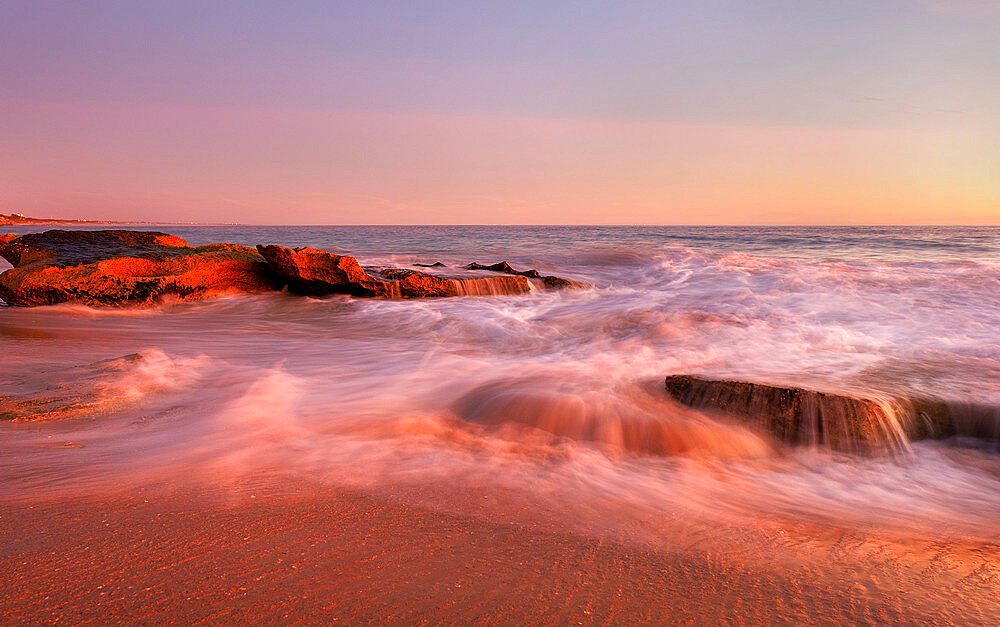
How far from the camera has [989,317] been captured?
325 inches

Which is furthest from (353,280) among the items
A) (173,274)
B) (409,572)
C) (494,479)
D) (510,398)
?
(409,572)

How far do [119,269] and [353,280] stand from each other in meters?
3.52

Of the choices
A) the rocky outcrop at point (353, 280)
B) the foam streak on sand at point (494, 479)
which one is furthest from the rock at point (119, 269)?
the foam streak on sand at point (494, 479)

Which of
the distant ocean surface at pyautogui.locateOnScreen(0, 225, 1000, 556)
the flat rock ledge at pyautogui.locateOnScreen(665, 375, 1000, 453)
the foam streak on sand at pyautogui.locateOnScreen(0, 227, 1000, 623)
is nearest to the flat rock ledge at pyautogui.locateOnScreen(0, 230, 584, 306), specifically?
the distant ocean surface at pyautogui.locateOnScreen(0, 225, 1000, 556)

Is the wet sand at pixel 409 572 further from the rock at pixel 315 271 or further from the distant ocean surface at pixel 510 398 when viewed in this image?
the rock at pixel 315 271

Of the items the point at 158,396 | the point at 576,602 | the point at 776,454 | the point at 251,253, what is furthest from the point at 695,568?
the point at 251,253

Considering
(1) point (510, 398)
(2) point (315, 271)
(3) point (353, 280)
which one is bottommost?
(1) point (510, 398)

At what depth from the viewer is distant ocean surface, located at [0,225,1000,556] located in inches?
100

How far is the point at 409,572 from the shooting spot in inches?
64.1

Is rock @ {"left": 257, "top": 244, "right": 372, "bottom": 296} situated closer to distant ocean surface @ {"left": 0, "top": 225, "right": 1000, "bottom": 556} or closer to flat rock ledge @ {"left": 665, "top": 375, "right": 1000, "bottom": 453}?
distant ocean surface @ {"left": 0, "top": 225, "right": 1000, "bottom": 556}

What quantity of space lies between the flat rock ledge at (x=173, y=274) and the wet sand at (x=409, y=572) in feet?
25.7

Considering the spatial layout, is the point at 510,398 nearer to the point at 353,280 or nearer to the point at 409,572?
the point at 409,572

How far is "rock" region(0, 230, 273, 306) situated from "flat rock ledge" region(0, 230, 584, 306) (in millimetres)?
13

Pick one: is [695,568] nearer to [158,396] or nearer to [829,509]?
[829,509]
